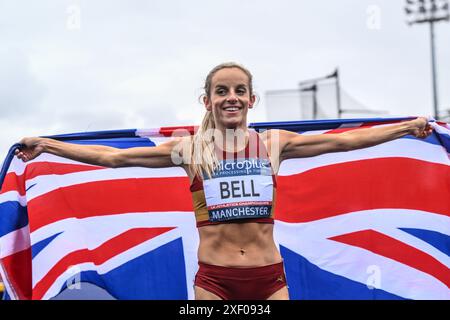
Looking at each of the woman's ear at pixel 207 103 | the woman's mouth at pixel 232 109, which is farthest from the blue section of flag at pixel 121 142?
the woman's mouth at pixel 232 109

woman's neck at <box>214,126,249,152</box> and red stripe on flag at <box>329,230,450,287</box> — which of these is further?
red stripe on flag at <box>329,230,450,287</box>

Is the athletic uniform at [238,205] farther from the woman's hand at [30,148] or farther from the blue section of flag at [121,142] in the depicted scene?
the blue section of flag at [121,142]

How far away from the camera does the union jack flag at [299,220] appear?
5316 millimetres

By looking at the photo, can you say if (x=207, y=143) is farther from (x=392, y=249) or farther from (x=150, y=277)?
(x=392, y=249)

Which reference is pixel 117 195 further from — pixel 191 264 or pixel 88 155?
pixel 88 155

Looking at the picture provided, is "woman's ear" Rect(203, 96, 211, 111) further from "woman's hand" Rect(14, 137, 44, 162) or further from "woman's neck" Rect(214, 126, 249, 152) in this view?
"woman's hand" Rect(14, 137, 44, 162)

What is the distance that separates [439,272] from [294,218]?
4.43ft

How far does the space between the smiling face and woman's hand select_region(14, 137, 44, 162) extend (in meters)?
1.26

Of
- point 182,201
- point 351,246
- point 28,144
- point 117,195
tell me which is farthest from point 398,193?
point 28,144

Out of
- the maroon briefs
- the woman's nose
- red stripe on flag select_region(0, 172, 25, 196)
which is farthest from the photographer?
red stripe on flag select_region(0, 172, 25, 196)

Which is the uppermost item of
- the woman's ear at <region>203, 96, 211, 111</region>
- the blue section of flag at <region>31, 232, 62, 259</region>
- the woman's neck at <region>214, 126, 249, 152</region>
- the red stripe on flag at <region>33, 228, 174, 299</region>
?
the woman's ear at <region>203, 96, 211, 111</region>

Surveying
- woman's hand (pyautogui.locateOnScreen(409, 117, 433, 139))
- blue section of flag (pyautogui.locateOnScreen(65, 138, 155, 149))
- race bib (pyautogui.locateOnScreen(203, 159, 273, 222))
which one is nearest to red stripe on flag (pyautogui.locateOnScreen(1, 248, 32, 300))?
blue section of flag (pyautogui.locateOnScreen(65, 138, 155, 149))

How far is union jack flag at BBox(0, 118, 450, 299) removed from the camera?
17.4 ft

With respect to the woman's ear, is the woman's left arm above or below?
below
